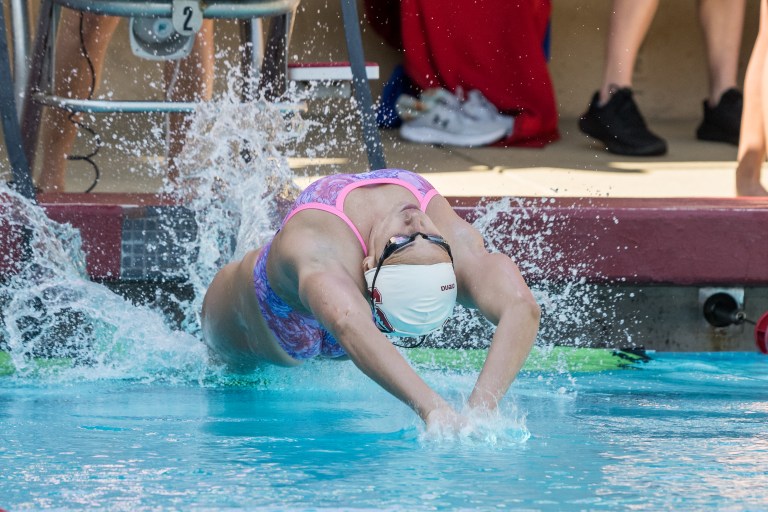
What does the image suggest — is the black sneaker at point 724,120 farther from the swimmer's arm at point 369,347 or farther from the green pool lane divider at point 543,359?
the swimmer's arm at point 369,347

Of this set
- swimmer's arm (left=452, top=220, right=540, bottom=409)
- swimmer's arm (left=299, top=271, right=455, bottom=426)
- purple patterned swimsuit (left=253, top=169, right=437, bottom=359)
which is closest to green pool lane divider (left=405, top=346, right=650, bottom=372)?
purple patterned swimsuit (left=253, top=169, right=437, bottom=359)

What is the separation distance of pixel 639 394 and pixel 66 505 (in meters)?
1.63

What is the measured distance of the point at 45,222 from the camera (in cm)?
355

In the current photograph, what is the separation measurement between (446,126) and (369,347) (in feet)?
10.2

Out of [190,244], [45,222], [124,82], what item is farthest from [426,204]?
[124,82]

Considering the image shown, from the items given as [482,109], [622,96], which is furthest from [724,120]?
[482,109]

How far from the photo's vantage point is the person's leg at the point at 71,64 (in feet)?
12.9

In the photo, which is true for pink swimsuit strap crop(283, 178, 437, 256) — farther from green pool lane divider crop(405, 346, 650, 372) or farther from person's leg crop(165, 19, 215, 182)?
person's leg crop(165, 19, 215, 182)

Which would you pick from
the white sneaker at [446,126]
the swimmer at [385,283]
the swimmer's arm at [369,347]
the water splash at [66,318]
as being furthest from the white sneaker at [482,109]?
the swimmer's arm at [369,347]

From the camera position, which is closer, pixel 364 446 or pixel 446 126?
pixel 364 446

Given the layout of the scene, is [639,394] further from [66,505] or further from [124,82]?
[124,82]

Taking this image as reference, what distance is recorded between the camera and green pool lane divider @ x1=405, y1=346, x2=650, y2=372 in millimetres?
3533

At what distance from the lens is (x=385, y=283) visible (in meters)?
2.53

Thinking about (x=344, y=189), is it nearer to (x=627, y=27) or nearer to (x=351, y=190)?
(x=351, y=190)
